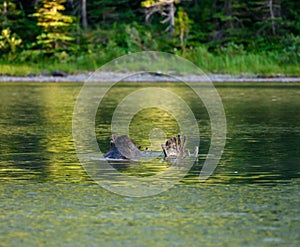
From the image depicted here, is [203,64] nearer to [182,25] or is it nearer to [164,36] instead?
[182,25]

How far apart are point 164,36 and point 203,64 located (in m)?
5.24

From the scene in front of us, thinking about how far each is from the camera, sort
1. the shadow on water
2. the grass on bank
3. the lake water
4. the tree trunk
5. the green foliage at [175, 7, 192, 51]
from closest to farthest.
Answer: the lake water → the shadow on water → the grass on bank → the green foliage at [175, 7, 192, 51] → the tree trunk

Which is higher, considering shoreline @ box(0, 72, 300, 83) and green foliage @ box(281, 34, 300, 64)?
green foliage @ box(281, 34, 300, 64)

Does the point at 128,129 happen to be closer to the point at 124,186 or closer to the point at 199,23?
the point at 124,186

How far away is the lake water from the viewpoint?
13.0 metres

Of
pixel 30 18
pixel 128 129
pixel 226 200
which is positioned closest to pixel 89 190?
pixel 226 200

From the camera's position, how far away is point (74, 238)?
12859mm

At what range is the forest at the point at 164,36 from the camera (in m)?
59.2

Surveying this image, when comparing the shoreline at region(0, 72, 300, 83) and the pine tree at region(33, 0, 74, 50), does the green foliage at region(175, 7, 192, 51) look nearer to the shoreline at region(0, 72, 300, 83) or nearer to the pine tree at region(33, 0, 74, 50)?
the shoreline at region(0, 72, 300, 83)

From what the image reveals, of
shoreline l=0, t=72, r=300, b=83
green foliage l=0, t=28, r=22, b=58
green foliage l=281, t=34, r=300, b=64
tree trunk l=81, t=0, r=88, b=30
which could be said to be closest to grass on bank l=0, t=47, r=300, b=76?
green foliage l=281, t=34, r=300, b=64

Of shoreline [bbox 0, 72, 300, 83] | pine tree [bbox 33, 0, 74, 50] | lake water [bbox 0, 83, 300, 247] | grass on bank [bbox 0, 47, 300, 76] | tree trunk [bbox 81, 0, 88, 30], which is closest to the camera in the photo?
lake water [bbox 0, 83, 300, 247]

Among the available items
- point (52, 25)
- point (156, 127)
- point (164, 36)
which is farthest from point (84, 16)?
point (156, 127)

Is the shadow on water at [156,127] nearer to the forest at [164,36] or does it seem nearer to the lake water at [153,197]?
the lake water at [153,197]

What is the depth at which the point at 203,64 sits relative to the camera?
58.8m
